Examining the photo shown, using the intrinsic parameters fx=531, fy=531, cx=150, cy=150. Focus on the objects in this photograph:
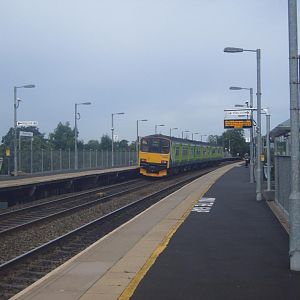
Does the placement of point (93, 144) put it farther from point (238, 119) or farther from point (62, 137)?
point (238, 119)

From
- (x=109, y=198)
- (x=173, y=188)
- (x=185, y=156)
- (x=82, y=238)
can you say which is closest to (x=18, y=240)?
(x=82, y=238)

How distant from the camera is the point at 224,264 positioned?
8430 millimetres

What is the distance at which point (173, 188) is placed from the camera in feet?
107

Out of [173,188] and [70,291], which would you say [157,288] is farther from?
[173,188]

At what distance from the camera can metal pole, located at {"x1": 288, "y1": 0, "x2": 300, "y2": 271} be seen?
26.2 feet

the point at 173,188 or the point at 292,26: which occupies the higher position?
the point at 292,26

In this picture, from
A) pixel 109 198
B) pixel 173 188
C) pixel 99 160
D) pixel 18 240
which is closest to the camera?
pixel 18 240

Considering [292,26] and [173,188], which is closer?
[292,26]

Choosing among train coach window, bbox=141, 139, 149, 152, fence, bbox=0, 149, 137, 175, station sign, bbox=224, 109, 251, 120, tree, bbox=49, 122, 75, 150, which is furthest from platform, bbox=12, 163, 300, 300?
tree, bbox=49, 122, 75, 150

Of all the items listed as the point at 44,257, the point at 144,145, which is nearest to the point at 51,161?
the point at 144,145

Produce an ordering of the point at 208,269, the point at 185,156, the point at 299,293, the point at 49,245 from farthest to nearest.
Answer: the point at 185,156 → the point at 49,245 → the point at 208,269 → the point at 299,293

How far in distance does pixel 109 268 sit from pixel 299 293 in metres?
3.17

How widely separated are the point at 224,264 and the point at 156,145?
1295 inches

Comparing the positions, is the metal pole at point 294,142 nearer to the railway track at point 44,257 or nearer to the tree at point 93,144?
the railway track at point 44,257
